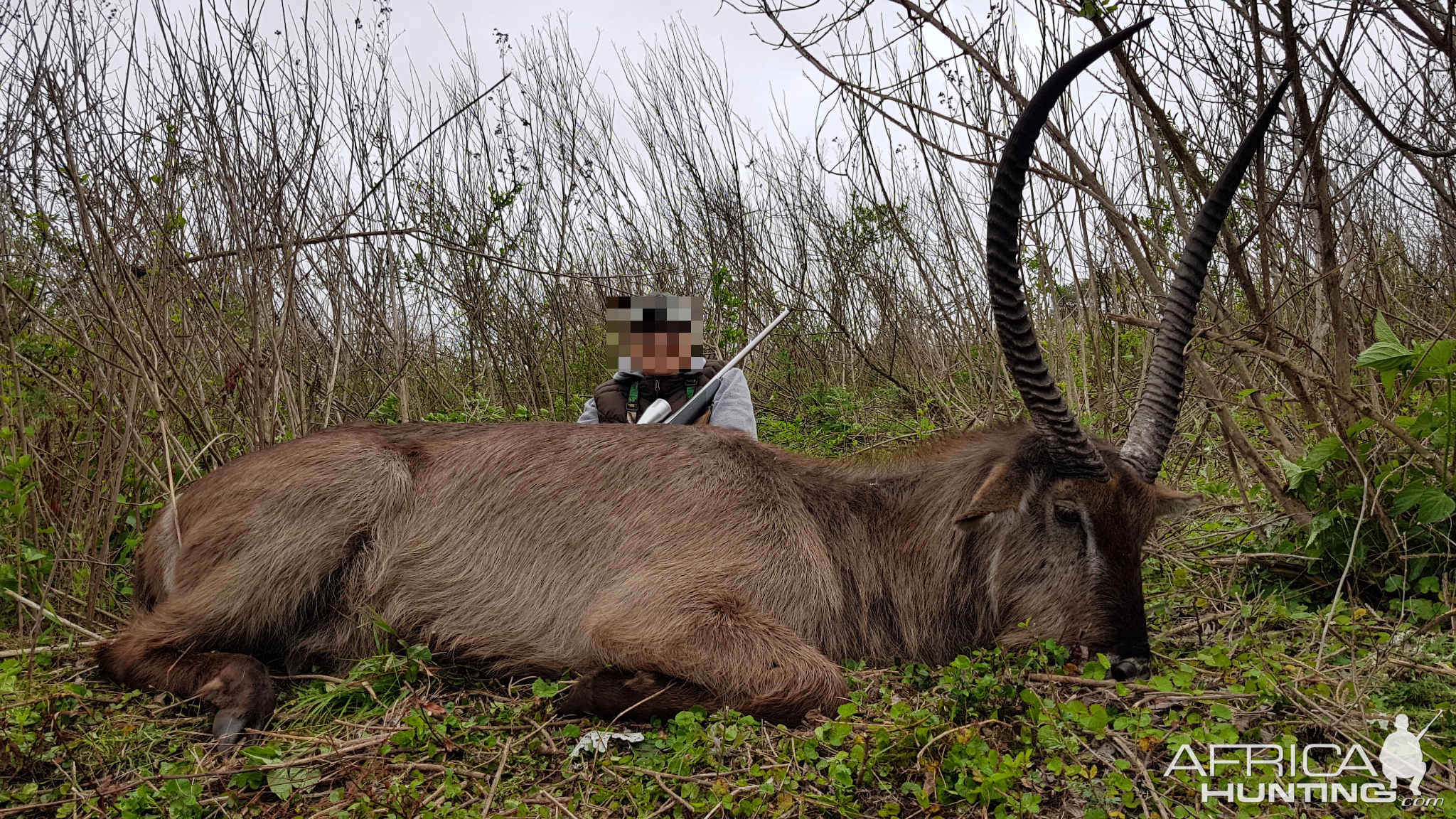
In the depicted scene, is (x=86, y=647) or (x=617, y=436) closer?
(x=86, y=647)

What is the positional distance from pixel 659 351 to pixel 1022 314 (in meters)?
2.36

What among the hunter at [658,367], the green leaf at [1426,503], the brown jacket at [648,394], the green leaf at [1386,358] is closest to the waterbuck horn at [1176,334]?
the green leaf at [1386,358]

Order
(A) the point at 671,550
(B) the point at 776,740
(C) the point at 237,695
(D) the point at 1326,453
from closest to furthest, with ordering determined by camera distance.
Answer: (B) the point at 776,740
(C) the point at 237,695
(A) the point at 671,550
(D) the point at 1326,453

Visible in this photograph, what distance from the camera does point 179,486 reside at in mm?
4441

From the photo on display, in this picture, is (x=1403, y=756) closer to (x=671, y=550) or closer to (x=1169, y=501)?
A: (x=1169, y=501)

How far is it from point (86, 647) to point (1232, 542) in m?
4.81

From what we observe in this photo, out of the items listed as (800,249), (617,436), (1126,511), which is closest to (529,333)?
(800,249)

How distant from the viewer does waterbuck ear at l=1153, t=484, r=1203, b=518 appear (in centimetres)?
320

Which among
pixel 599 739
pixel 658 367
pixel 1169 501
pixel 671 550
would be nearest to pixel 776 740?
pixel 599 739

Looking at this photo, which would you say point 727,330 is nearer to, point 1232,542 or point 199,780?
point 1232,542

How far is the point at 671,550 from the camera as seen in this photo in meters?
3.21

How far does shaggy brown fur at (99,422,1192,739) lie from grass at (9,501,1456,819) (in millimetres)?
163

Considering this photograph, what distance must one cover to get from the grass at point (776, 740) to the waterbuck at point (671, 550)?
0.16 metres

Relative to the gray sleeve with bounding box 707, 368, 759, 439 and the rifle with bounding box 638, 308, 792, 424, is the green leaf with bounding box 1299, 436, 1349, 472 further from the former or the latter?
the rifle with bounding box 638, 308, 792, 424
